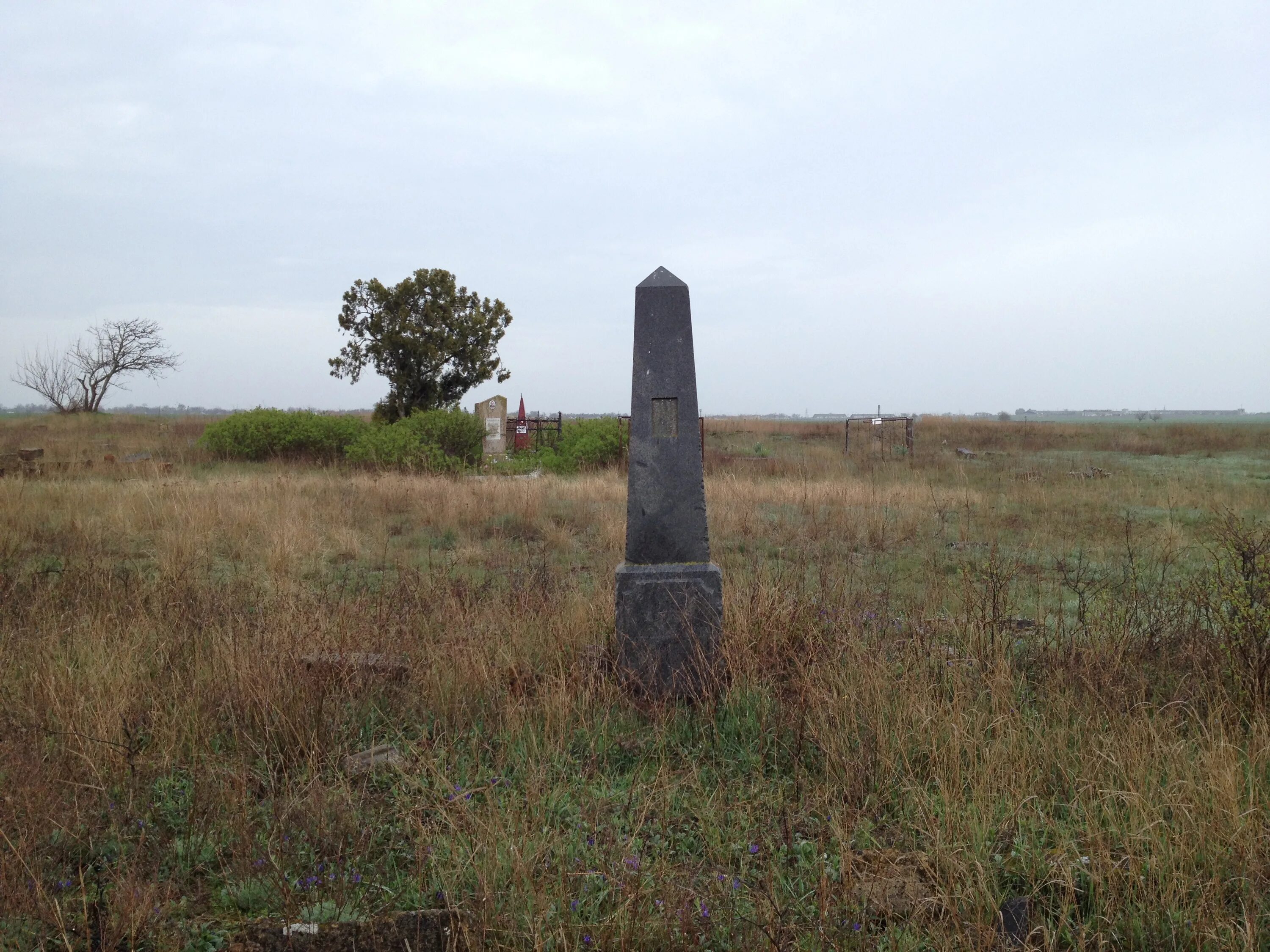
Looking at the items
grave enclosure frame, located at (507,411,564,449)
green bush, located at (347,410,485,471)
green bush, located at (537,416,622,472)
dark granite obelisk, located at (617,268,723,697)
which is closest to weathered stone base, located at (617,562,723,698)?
dark granite obelisk, located at (617,268,723,697)

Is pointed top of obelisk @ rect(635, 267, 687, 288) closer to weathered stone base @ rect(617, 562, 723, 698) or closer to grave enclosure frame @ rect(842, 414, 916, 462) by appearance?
weathered stone base @ rect(617, 562, 723, 698)

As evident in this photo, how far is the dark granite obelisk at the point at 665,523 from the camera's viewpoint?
4.29 m

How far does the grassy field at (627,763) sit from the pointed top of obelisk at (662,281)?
6.51 feet

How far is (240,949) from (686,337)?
3411 millimetres

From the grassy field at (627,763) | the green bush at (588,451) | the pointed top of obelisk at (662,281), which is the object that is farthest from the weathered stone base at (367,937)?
the green bush at (588,451)

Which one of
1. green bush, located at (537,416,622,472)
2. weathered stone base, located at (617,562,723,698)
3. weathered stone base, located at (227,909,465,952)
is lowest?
weathered stone base, located at (227,909,465,952)

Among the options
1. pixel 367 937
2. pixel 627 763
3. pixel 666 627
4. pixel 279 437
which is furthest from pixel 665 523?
pixel 279 437

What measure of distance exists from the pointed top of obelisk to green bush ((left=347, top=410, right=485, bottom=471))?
12.3 meters

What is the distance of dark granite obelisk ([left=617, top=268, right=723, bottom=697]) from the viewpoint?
4.29 metres

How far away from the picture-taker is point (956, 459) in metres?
22.1

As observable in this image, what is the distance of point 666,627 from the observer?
4293 millimetres

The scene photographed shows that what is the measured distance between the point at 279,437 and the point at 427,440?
4.88m

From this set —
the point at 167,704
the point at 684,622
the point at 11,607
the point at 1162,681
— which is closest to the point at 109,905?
the point at 167,704

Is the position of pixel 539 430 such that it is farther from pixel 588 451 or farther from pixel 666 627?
pixel 666 627
